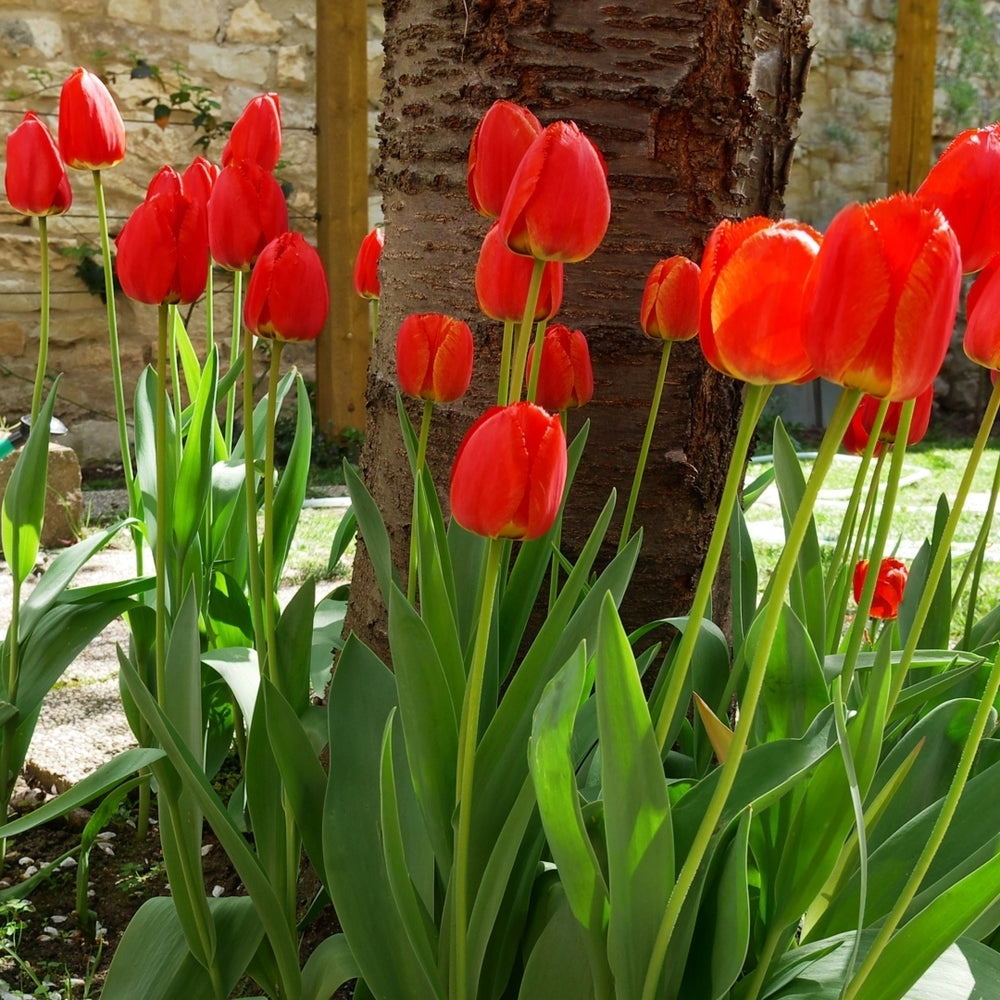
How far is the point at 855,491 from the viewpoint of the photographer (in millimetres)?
940

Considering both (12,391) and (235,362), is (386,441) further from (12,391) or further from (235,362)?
(12,391)

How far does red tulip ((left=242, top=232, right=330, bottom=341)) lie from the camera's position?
2.93 feet

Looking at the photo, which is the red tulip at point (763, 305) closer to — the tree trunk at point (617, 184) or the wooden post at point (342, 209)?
the tree trunk at point (617, 184)

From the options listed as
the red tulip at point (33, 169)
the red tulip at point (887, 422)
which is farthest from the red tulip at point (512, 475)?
the red tulip at point (33, 169)

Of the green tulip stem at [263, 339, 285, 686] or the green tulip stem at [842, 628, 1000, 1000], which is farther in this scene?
the green tulip stem at [263, 339, 285, 686]

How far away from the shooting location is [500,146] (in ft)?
2.95

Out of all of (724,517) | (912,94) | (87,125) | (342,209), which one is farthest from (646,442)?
(912,94)

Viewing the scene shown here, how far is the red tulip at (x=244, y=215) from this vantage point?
0.94m

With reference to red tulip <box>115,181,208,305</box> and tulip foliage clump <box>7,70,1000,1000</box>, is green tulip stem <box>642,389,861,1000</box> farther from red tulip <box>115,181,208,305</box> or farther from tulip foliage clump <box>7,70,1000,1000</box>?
red tulip <box>115,181,208,305</box>

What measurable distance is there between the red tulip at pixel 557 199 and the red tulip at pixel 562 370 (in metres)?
0.28

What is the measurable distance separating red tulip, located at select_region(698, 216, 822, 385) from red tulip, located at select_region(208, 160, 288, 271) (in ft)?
1.53

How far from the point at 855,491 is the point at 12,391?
13.2 feet

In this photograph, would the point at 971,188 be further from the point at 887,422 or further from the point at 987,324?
the point at 887,422

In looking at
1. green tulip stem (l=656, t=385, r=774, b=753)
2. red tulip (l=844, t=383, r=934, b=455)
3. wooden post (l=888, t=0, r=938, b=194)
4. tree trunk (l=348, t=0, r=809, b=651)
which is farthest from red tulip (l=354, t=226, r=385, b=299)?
wooden post (l=888, t=0, r=938, b=194)
